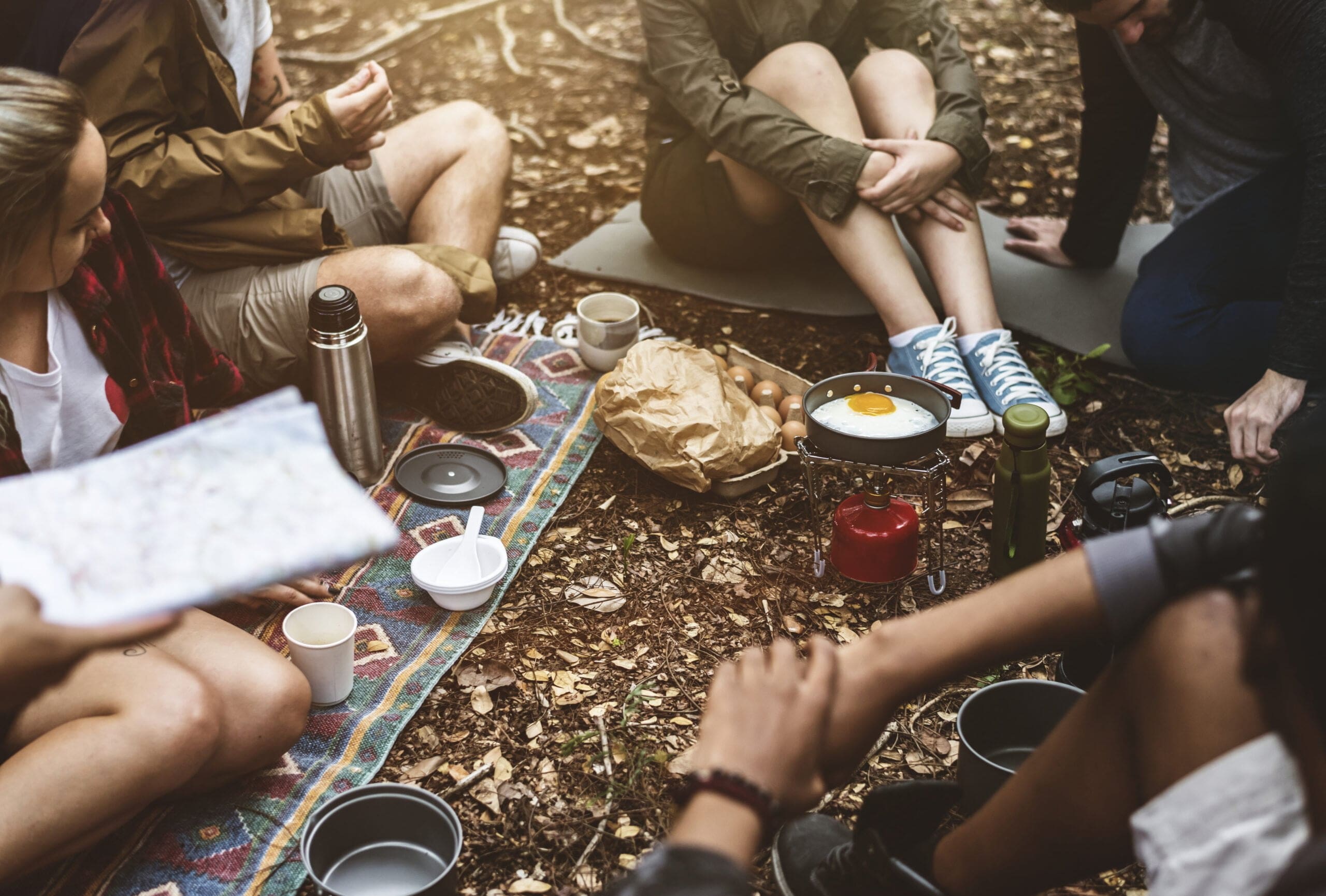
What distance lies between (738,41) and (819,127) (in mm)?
473

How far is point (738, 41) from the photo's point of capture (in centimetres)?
365

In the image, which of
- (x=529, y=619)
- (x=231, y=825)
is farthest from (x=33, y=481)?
(x=529, y=619)

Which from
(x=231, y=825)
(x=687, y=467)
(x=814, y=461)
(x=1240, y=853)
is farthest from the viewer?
(x=687, y=467)

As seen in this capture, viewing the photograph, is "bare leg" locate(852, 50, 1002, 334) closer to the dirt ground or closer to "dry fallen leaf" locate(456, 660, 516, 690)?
the dirt ground

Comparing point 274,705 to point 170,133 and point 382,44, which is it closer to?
point 170,133

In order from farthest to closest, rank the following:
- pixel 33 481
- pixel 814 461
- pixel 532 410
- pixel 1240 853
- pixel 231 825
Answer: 1. pixel 532 410
2. pixel 814 461
3. pixel 231 825
4. pixel 33 481
5. pixel 1240 853

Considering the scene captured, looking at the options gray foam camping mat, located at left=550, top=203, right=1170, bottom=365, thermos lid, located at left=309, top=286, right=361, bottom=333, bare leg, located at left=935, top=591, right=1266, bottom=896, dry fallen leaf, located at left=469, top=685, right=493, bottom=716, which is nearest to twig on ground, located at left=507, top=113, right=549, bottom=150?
gray foam camping mat, located at left=550, top=203, right=1170, bottom=365

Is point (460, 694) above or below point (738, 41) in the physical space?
below

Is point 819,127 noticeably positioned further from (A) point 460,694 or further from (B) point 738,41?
(A) point 460,694

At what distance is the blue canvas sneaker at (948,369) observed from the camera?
3133 mm

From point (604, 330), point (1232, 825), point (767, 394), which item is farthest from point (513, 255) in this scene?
point (1232, 825)

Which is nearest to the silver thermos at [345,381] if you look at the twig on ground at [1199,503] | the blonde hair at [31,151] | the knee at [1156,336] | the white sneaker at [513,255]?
the blonde hair at [31,151]

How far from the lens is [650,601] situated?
110 inches

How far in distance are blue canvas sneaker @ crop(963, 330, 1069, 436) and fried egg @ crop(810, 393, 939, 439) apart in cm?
55
